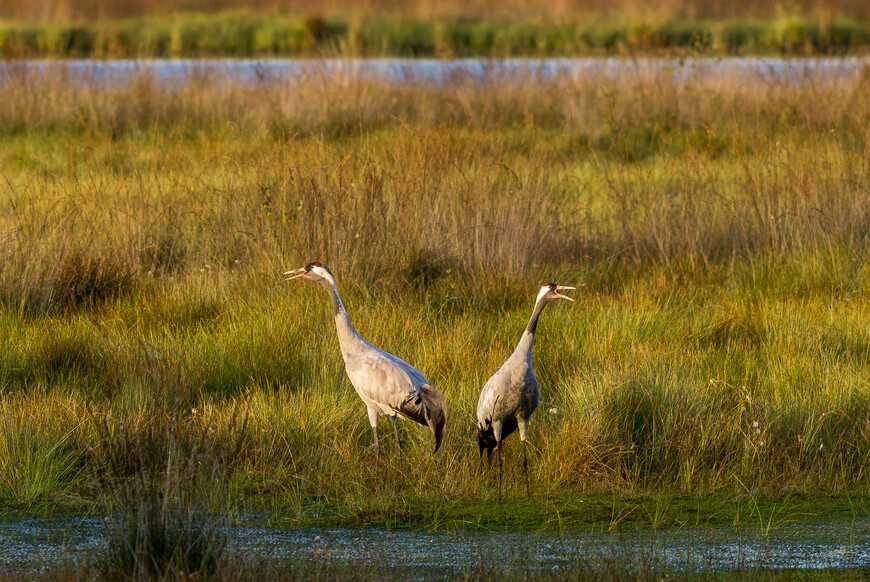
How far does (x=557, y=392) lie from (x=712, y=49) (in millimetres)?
10607

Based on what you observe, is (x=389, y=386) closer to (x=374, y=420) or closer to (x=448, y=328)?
(x=374, y=420)

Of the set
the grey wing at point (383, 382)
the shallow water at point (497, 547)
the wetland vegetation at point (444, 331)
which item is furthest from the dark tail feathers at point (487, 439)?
the shallow water at point (497, 547)

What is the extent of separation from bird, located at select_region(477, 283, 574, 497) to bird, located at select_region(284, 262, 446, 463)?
22 centimetres

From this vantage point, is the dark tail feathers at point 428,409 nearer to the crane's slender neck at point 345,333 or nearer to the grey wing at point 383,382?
the grey wing at point 383,382

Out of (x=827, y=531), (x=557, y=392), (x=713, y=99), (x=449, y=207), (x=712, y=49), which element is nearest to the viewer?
(x=827, y=531)

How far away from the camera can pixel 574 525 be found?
483 cm

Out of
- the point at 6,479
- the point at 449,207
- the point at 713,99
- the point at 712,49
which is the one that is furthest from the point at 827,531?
the point at 712,49

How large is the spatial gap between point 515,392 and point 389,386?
633 millimetres

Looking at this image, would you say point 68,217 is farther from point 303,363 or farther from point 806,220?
point 806,220

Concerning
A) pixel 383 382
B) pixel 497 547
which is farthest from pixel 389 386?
pixel 497 547

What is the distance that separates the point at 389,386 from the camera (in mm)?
5191

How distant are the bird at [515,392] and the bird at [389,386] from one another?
22 centimetres

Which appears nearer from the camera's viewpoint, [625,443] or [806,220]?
[625,443]

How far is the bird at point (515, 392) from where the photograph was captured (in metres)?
4.95
